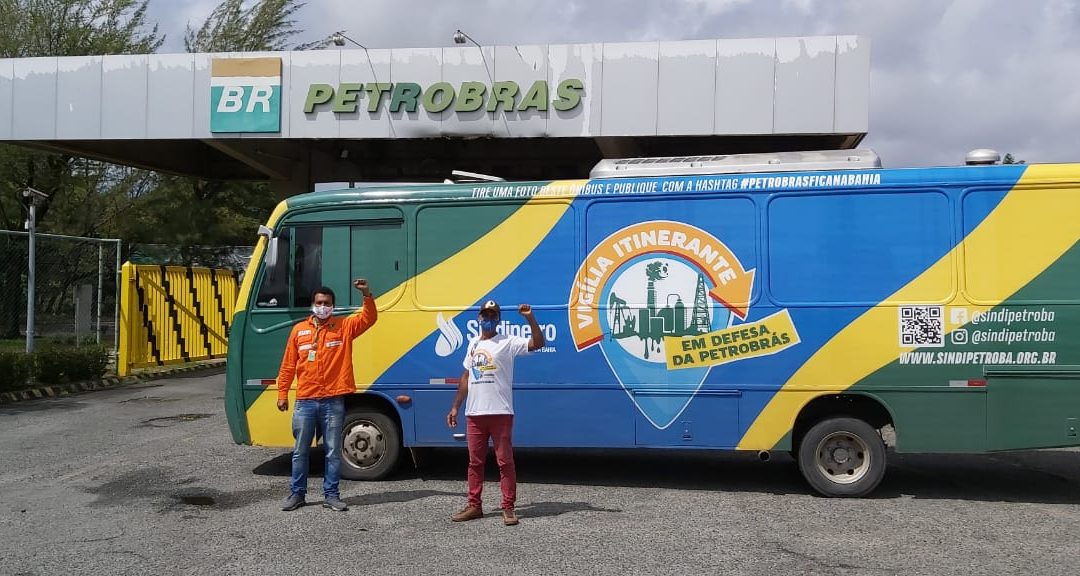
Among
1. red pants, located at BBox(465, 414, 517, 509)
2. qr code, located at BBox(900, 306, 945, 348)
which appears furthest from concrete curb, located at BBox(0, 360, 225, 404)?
qr code, located at BBox(900, 306, 945, 348)

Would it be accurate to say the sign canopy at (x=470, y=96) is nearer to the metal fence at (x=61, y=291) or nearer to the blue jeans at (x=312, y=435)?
the metal fence at (x=61, y=291)

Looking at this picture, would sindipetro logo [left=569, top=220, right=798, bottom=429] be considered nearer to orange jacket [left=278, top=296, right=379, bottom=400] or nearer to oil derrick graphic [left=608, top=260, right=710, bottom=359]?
oil derrick graphic [left=608, top=260, right=710, bottom=359]

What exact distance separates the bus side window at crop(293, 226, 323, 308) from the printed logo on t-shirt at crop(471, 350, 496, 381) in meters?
2.31

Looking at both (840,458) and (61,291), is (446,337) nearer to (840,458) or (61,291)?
(840,458)

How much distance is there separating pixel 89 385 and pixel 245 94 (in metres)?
6.21

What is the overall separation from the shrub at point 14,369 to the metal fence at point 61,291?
107 inches

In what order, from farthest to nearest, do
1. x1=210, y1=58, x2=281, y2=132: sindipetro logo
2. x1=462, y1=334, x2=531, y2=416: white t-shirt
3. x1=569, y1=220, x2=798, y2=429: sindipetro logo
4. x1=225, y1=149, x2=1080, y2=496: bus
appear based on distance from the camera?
x1=210, y1=58, x2=281, y2=132: sindipetro logo → x1=569, y1=220, x2=798, y2=429: sindipetro logo → x1=225, y1=149, x2=1080, y2=496: bus → x1=462, y1=334, x2=531, y2=416: white t-shirt

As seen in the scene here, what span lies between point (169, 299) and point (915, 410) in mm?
15739

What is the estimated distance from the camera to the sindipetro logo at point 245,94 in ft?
49.5

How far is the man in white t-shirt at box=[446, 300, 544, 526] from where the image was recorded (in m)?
6.66

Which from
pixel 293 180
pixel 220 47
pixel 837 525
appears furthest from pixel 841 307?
pixel 220 47

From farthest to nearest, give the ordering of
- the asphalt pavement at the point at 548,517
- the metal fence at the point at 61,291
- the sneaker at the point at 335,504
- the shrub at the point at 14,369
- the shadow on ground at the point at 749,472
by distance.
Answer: the metal fence at the point at 61,291 → the shrub at the point at 14,369 → the shadow on ground at the point at 749,472 → the sneaker at the point at 335,504 → the asphalt pavement at the point at 548,517

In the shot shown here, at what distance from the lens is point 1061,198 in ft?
23.8

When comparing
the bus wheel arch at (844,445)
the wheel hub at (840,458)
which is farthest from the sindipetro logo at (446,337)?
the wheel hub at (840,458)
